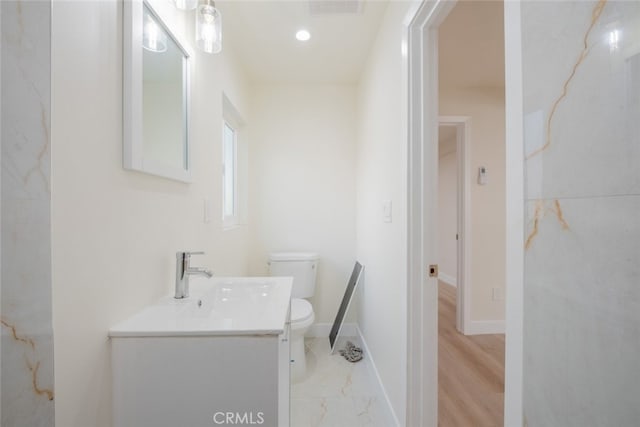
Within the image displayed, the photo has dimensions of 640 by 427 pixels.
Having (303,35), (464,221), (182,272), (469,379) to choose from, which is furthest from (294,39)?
(469,379)

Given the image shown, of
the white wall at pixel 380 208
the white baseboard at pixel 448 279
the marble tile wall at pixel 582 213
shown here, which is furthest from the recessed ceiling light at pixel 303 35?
the white baseboard at pixel 448 279

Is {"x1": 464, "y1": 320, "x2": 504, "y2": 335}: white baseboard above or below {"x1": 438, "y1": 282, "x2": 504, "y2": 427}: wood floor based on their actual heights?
above

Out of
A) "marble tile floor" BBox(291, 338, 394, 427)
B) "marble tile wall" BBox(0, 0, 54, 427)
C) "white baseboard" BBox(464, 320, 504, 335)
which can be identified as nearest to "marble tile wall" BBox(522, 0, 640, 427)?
"marble tile wall" BBox(0, 0, 54, 427)

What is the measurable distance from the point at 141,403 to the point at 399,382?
1.12m

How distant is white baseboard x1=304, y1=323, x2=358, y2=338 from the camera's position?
260cm

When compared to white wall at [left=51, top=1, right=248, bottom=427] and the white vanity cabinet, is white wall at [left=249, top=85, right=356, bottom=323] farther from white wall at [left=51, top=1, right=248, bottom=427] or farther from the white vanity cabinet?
the white vanity cabinet

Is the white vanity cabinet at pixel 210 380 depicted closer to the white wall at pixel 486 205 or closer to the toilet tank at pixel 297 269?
the toilet tank at pixel 297 269

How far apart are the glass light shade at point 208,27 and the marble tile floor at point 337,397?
Result: 6.58ft

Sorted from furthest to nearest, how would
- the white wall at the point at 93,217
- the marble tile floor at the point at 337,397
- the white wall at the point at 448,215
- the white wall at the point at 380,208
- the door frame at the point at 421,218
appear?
the white wall at the point at 448,215, the marble tile floor at the point at 337,397, the white wall at the point at 380,208, the door frame at the point at 421,218, the white wall at the point at 93,217

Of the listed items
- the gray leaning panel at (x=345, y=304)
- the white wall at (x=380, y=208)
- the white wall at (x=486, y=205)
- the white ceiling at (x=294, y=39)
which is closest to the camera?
the white wall at (x=380, y=208)

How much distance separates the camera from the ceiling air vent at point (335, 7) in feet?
5.18

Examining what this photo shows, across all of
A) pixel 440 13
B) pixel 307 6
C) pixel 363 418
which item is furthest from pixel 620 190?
pixel 307 6

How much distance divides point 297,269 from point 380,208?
3.45 feet

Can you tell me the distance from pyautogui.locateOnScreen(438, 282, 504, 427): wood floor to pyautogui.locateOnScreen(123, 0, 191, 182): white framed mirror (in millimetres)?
1991
